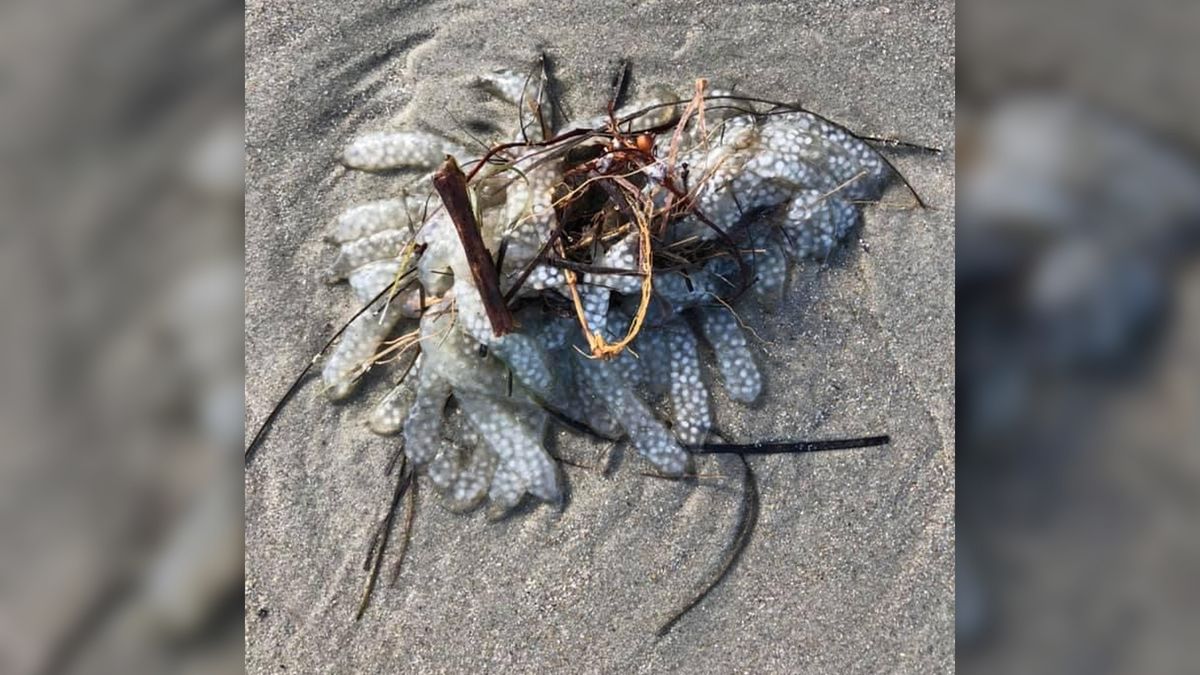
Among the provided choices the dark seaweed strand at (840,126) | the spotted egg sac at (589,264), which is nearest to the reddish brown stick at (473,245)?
the spotted egg sac at (589,264)

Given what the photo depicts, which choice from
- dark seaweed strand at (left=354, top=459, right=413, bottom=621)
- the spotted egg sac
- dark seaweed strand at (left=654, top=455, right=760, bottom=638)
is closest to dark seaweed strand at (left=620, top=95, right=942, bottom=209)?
the spotted egg sac

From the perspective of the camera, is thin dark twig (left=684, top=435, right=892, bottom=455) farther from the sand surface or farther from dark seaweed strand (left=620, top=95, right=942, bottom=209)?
dark seaweed strand (left=620, top=95, right=942, bottom=209)

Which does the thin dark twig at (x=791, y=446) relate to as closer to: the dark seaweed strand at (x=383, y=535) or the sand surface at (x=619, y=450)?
the sand surface at (x=619, y=450)
